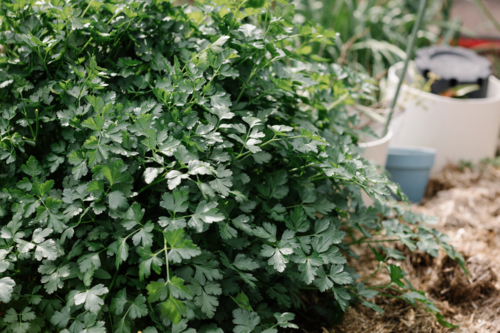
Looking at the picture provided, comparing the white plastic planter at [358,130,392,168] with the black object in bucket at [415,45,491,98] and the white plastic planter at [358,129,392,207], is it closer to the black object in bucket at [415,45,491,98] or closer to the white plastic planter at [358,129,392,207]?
the white plastic planter at [358,129,392,207]

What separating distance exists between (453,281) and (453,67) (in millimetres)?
1620

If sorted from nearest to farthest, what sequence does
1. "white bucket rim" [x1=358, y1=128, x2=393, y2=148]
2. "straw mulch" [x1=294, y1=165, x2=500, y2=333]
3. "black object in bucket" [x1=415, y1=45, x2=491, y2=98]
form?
"straw mulch" [x1=294, y1=165, x2=500, y2=333] < "white bucket rim" [x1=358, y1=128, x2=393, y2=148] < "black object in bucket" [x1=415, y1=45, x2=491, y2=98]

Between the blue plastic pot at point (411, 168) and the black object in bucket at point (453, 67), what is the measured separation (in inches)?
26.5

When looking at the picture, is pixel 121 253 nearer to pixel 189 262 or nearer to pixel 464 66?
pixel 189 262

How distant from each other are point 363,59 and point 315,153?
226 cm

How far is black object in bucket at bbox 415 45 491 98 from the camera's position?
2428 mm

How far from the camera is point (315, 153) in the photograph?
36.5 inches

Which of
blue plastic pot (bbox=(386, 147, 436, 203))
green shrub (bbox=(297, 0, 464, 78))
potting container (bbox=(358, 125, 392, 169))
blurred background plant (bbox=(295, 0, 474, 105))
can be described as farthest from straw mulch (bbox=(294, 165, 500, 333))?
green shrub (bbox=(297, 0, 464, 78))

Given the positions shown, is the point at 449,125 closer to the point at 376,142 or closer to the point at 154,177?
the point at 376,142

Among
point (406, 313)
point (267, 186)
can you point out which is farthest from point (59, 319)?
point (406, 313)

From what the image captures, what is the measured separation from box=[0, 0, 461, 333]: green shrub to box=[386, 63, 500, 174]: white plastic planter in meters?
1.45

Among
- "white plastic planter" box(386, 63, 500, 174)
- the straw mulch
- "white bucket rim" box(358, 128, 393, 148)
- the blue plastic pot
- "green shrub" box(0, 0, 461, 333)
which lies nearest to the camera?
"green shrub" box(0, 0, 461, 333)

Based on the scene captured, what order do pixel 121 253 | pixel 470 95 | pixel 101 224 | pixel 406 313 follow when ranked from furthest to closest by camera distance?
pixel 470 95
pixel 406 313
pixel 101 224
pixel 121 253

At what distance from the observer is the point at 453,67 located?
8.26 feet
